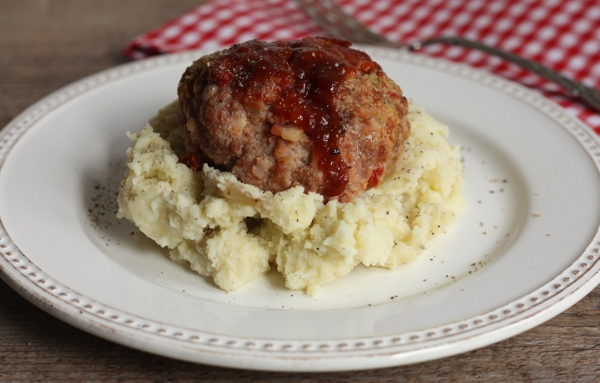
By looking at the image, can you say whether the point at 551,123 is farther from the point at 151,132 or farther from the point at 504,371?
Result: the point at 151,132

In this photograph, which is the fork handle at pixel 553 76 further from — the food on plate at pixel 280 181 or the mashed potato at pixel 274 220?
the food on plate at pixel 280 181

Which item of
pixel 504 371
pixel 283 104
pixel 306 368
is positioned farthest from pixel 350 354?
pixel 283 104

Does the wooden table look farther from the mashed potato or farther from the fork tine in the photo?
the fork tine

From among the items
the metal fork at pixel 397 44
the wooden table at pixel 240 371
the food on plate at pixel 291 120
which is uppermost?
the food on plate at pixel 291 120

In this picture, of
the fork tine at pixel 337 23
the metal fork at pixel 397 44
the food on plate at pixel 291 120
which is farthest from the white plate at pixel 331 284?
the fork tine at pixel 337 23

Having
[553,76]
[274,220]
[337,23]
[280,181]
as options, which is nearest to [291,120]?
[280,181]

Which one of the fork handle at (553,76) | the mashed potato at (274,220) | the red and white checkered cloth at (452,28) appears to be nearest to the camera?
the mashed potato at (274,220)
